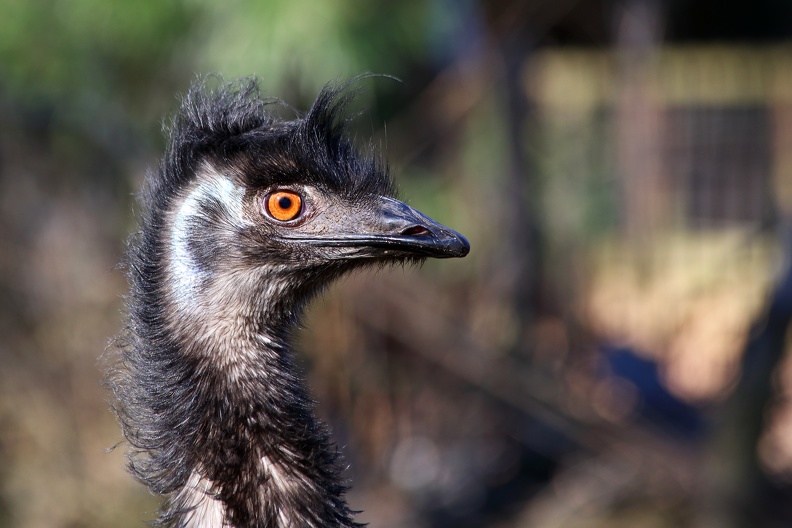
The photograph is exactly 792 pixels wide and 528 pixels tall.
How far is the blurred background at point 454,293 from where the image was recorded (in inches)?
251

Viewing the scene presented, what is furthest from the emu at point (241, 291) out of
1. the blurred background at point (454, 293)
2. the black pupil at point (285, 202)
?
the blurred background at point (454, 293)

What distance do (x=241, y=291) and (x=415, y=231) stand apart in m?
0.48

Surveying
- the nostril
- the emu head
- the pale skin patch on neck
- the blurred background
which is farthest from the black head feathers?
the blurred background

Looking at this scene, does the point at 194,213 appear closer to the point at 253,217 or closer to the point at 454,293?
the point at 253,217

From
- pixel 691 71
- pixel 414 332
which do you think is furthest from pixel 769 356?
pixel 691 71

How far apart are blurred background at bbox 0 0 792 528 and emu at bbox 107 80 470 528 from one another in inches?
119

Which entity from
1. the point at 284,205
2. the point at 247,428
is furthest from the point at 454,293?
the point at 247,428

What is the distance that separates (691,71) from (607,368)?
4.90 meters

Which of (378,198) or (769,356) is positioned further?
(769,356)

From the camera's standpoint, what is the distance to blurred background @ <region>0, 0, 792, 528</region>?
6.38 meters

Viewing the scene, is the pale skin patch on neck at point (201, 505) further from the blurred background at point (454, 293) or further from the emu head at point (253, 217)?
the blurred background at point (454, 293)

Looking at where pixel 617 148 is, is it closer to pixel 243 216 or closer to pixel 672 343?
pixel 672 343

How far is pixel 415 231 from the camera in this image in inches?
113

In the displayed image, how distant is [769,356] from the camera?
6.26 metres
